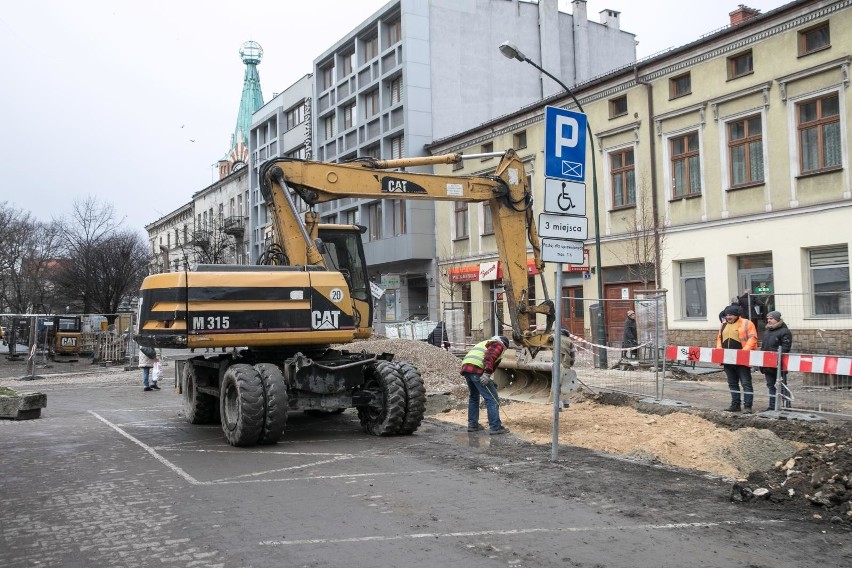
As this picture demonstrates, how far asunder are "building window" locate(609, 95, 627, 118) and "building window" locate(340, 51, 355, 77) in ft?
63.4

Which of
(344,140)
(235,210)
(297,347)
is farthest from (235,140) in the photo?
(297,347)

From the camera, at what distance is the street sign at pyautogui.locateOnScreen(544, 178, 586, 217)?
8.52 m

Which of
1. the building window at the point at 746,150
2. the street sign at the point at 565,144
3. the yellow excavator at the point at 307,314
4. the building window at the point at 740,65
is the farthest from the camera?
the building window at the point at 740,65

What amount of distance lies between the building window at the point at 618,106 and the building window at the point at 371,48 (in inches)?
648

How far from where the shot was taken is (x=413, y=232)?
35188 mm

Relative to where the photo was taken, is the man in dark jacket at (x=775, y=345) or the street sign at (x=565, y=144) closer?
the street sign at (x=565, y=144)

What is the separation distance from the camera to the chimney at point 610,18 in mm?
39875

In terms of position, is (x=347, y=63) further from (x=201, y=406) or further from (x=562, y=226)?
(x=562, y=226)

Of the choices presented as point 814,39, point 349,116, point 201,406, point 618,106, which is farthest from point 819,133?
point 349,116

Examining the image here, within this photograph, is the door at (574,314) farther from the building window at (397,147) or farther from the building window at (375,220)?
the building window at (375,220)

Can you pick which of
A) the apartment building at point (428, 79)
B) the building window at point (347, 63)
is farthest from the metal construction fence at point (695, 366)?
the building window at point (347, 63)

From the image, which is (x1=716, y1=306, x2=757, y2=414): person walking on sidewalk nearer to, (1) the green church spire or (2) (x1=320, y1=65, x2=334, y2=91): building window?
(2) (x1=320, y1=65, x2=334, y2=91): building window

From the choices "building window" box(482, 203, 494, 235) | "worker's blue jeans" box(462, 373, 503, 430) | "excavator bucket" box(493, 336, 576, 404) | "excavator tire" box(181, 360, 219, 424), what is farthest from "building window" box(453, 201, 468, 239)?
"worker's blue jeans" box(462, 373, 503, 430)

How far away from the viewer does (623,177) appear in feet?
83.1
